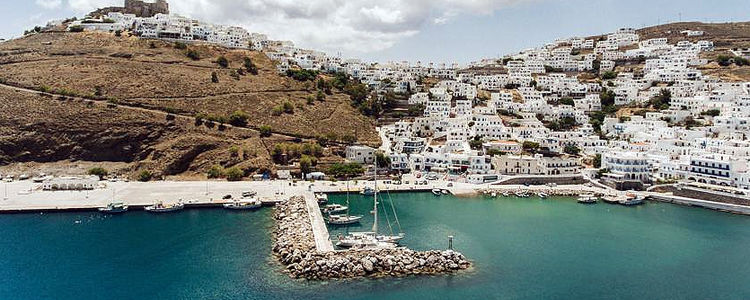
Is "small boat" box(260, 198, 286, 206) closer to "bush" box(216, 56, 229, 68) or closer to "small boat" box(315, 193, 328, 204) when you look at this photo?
"small boat" box(315, 193, 328, 204)

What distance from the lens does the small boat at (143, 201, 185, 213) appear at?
3609cm

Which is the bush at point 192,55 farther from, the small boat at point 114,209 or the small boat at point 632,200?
the small boat at point 632,200

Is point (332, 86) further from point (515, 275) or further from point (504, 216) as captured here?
point (515, 275)

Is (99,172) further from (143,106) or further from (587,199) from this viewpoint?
(587,199)

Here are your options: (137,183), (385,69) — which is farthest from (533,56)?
(137,183)

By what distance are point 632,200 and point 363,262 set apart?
982 inches

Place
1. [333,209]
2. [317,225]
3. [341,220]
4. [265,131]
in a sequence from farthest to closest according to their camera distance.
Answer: [265,131] → [333,209] → [341,220] → [317,225]

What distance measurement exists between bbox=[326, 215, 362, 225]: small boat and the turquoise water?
0.96m

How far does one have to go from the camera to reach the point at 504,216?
119 feet

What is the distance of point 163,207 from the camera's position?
36344 mm

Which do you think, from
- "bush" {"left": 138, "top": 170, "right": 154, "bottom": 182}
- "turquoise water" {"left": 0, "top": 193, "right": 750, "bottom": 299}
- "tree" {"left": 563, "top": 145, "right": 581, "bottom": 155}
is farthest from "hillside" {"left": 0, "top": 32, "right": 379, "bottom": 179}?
"tree" {"left": 563, "top": 145, "right": 581, "bottom": 155}

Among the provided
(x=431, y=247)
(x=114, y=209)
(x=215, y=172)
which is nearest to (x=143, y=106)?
(x=215, y=172)

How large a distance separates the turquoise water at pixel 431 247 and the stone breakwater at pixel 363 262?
711mm

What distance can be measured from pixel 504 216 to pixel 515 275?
38.3 feet
